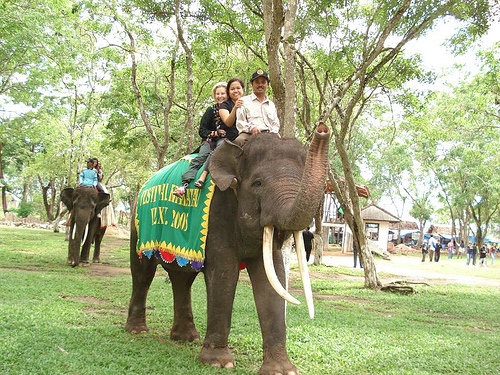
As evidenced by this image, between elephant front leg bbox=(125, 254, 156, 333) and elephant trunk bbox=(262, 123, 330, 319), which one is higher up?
elephant trunk bbox=(262, 123, 330, 319)

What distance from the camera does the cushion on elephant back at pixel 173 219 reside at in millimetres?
5074

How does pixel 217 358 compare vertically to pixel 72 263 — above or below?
below

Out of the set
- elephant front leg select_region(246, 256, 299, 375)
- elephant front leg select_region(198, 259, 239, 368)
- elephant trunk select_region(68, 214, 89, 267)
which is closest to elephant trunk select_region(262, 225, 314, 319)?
elephant front leg select_region(246, 256, 299, 375)

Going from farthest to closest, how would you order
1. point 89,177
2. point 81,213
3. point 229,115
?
point 89,177
point 81,213
point 229,115

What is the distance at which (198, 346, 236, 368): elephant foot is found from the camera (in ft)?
15.3

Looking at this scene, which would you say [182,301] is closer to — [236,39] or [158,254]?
[158,254]

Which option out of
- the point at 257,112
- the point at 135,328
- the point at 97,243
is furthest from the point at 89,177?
the point at 257,112

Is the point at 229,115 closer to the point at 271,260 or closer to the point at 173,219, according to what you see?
the point at 173,219

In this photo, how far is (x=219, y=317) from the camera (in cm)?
474

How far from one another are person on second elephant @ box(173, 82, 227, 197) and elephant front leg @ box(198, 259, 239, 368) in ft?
3.53

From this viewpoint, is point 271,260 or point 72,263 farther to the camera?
point 72,263

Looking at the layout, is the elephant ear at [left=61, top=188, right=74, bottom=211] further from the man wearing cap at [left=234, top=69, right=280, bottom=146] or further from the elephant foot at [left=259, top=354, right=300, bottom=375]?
the elephant foot at [left=259, top=354, right=300, bottom=375]

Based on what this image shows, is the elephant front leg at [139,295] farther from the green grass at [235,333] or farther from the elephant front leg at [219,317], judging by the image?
the elephant front leg at [219,317]

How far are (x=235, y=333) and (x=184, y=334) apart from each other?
0.80 metres
